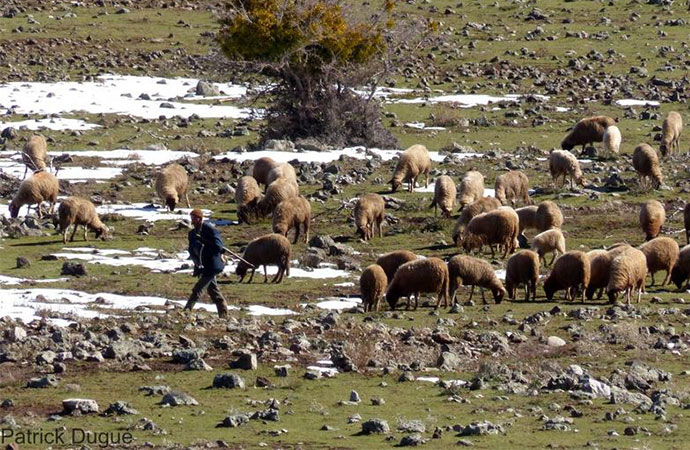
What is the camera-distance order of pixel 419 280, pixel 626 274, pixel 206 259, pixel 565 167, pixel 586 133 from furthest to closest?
pixel 586 133
pixel 565 167
pixel 626 274
pixel 419 280
pixel 206 259

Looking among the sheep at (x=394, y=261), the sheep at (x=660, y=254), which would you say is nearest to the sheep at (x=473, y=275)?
the sheep at (x=394, y=261)

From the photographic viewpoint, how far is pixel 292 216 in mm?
28922

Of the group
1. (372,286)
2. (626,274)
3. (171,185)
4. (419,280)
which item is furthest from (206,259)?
(171,185)

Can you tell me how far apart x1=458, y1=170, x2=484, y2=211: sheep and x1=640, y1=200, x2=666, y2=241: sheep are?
3823mm

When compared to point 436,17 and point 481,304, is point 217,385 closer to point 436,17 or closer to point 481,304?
point 481,304

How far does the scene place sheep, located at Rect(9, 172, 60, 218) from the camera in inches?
1214

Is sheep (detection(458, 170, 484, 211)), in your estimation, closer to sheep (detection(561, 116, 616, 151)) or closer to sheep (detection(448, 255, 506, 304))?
sheep (detection(448, 255, 506, 304))

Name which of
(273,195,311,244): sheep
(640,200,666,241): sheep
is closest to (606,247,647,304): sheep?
(640,200,666,241): sheep

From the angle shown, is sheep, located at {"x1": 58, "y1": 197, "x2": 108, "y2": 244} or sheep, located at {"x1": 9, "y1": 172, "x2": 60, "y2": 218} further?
sheep, located at {"x1": 9, "y1": 172, "x2": 60, "y2": 218}

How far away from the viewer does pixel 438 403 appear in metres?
17.1

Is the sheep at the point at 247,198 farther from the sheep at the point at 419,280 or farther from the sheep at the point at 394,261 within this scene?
the sheep at the point at 419,280

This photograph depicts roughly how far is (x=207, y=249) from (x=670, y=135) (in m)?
20.5

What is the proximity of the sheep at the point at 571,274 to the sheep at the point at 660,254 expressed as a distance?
5.47 ft

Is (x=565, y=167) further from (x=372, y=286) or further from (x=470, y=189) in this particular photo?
(x=372, y=286)
